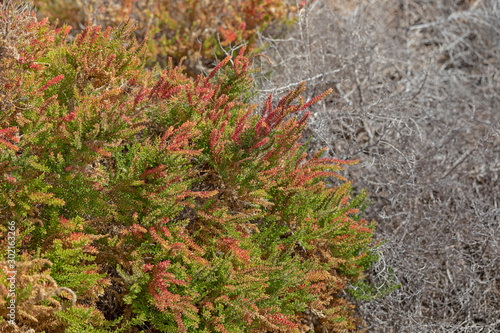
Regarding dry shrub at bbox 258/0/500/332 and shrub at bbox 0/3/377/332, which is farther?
dry shrub at bbox 258/0/500/332

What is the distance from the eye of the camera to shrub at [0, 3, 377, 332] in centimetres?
177

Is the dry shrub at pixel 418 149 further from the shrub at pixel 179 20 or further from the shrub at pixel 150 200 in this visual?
the shrub at pixel 150 200

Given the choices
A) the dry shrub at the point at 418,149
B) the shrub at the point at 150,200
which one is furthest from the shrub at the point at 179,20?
the shrub at the point at 150,200

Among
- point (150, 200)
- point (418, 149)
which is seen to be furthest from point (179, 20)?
point (150, 200)

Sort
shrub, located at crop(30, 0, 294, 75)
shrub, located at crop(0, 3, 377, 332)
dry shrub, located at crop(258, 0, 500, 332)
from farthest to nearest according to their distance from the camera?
shrub, located at crop(30, 0, 294, 75), dry shrub, located at crop(258, 0, 500, 332), shrub, located at crop(0, 3, 377, 332)

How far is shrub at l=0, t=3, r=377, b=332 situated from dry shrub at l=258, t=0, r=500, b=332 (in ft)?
2.58

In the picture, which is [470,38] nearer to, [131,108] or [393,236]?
[393,236]

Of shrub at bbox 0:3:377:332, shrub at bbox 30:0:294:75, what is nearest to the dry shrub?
shrub at bbox 30:0:294:75

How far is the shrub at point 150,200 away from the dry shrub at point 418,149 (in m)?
0.79

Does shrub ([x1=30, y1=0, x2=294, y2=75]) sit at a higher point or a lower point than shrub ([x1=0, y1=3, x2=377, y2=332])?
higher

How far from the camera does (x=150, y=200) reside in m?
1.89

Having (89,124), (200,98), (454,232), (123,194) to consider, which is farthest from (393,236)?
(89,124)

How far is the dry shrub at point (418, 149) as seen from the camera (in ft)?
10.1

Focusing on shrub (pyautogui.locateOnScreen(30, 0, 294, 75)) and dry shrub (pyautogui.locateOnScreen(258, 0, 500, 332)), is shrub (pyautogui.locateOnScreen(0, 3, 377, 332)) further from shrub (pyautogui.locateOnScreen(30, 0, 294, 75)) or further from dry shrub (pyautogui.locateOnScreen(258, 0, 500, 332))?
shrub (pyautogui.locateOnScreen(30, 0, 294, 75))
